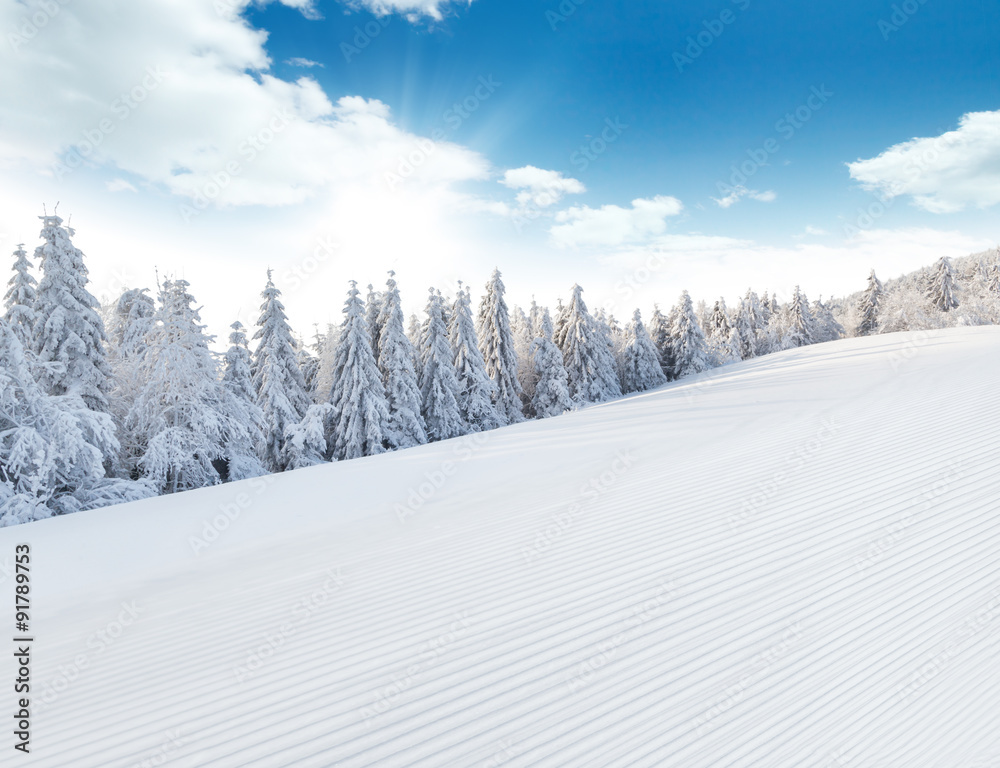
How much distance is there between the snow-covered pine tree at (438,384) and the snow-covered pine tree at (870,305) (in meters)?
46.8

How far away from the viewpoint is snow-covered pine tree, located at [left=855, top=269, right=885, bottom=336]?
152 ft

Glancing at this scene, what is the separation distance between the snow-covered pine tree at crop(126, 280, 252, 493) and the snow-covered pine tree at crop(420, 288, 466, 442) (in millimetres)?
10560

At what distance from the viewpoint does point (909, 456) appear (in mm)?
7625

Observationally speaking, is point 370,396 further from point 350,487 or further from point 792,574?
point 792,574

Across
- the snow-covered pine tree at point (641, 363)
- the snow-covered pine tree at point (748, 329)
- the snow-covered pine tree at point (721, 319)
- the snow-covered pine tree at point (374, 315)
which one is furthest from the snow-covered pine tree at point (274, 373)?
the snow-covered pine tree at point (748, 329)

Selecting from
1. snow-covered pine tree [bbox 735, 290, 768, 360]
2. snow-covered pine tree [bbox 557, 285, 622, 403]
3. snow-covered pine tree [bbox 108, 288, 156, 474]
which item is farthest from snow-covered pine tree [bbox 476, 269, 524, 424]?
snow-covered pine tree [bbox 735, 290, 768, 360]

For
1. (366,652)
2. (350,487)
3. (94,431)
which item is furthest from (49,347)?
(366,652)

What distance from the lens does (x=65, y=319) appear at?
1220 cm

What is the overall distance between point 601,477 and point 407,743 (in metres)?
5.98

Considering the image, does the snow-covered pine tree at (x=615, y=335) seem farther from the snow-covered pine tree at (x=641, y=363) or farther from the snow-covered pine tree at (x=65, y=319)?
the snow-covered pine tree at (x=65, y=319)

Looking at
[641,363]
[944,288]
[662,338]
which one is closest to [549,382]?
[641,363]

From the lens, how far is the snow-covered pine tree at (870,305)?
46312mm

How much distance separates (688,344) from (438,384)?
23127 mm

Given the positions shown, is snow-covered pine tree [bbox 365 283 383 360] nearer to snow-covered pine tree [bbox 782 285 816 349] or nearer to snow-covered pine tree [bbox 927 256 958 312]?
snow-covered pine tree [bbox 782 285 816 349]
